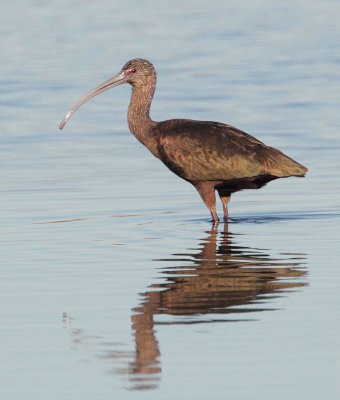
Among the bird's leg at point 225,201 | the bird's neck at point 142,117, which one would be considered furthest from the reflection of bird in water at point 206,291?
the bird's neck at point 142,117

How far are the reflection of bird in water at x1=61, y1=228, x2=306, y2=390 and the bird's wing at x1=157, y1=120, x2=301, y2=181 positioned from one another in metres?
1.31

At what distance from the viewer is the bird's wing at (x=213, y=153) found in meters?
15.8

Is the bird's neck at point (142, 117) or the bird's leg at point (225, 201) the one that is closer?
the bird's leg at point (225, 201)

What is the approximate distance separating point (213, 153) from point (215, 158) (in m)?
0.06

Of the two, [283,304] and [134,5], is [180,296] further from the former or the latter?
[134,5]

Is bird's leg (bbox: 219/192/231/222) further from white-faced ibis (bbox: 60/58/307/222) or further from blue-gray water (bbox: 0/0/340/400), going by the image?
blue-gray water (bbox: 0/0/340/400)

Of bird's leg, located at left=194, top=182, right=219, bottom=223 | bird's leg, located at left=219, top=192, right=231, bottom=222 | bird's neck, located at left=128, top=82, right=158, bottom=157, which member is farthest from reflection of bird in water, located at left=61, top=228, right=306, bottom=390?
bird's neck, located at left=128, top=82, right=158, bottom=157

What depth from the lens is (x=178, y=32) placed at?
3641 cm

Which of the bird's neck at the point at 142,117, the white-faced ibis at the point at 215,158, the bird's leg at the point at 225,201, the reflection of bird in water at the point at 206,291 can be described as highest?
the bird's neck at the point at 142,117

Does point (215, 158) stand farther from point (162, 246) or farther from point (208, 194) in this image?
point (162, 246)

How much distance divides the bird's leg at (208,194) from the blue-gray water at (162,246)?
208mm

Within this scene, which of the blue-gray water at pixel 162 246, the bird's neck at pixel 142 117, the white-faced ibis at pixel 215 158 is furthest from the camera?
the bird's neck at pixel 142 117

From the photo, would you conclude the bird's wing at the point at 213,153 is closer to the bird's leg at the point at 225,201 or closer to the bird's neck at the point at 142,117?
the bird's neck at the point at 142,117

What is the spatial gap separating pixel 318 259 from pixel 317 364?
12.1 feet
